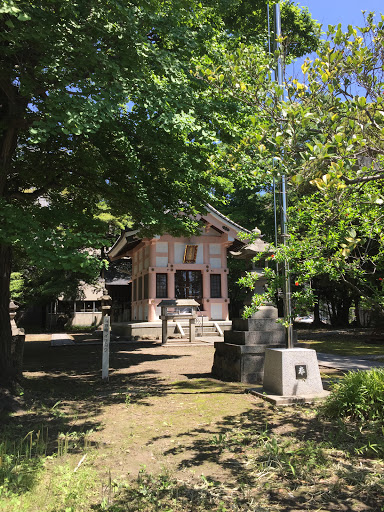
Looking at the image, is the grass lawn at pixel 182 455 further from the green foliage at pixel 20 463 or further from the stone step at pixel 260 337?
the stone step at pixel 260 337

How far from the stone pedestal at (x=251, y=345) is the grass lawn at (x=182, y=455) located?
2.07ft

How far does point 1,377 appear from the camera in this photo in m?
6.77

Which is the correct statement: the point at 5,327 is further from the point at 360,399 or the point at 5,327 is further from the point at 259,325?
the point at 360,399

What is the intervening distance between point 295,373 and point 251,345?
1649 millimetres

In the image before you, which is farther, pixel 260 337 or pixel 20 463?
pixel 260 337

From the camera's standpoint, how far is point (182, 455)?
429 cm

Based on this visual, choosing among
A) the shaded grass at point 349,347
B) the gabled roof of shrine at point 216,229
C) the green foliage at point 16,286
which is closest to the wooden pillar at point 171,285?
the gabled roof of shrine at point 216,229

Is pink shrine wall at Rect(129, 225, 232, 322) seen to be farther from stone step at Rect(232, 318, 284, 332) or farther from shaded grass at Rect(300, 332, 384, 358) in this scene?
stone step at Rect(232, 318, 284, 332)

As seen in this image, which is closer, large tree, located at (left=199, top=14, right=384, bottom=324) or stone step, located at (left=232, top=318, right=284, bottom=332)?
large tree, located at (left=199, top=14, right=384, bottom=324)

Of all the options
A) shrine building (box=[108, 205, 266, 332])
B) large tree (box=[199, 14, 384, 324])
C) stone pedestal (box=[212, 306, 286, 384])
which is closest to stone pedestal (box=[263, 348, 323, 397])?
stone pedestal (box=[212, 306, 286, 384])

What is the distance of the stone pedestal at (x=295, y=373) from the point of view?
6410mm

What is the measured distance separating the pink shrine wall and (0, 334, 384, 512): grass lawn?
1339 centimetres

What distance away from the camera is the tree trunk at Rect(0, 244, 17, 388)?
689cm

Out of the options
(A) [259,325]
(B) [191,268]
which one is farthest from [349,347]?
(B) [191,268]
